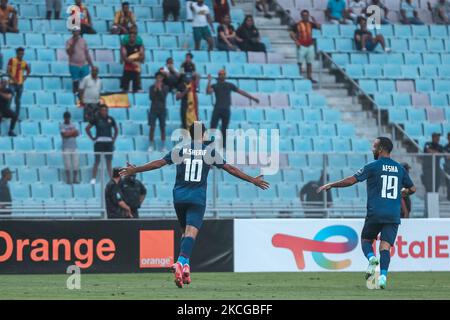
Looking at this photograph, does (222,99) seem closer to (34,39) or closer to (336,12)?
(34,39)

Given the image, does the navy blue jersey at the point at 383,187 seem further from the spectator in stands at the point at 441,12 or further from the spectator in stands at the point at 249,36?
the spectator in stands at the point at 441,12

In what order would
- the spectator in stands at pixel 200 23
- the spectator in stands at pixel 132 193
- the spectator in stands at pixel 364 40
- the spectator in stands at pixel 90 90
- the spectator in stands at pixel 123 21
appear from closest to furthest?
the spectator in stands at pixel 132 193, the spectator in stands at pixel 90 90, the spectator in stands at pixel 123 21, the spectator in stands at pixel 200 23, the spectator in stands at pixel 364 40

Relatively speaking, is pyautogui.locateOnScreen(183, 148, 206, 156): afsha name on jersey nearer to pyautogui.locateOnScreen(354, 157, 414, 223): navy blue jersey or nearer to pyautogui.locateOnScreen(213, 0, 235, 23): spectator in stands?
pyautogui.locateOnScreen(354, 157, 414, 223): navy blue jersey

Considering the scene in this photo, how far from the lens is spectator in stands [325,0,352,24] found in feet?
122

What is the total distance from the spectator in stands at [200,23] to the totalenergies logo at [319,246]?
998 cm

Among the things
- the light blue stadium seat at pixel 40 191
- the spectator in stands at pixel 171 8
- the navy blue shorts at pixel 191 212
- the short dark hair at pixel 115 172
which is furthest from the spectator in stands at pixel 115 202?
the spectator in stands at pixel 171 8

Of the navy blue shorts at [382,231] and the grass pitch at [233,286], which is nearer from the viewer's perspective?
the grass pitch at [233,286]

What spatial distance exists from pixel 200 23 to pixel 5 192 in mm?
10056

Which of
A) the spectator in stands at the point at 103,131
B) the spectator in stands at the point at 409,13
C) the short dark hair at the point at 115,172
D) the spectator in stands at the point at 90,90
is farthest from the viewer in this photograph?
the spectator in stands at the point at 409,13

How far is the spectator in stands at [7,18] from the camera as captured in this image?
1275 inches

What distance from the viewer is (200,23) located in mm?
34000

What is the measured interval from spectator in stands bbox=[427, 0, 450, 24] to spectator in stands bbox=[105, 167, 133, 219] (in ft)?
53.0
